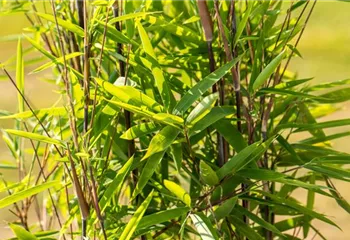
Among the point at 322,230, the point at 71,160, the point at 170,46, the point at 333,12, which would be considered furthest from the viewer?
the point at 333,12

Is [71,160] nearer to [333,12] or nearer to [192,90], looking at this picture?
[192,90]

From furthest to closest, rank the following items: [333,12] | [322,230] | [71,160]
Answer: [333,12] → [322,230] → [71,160]

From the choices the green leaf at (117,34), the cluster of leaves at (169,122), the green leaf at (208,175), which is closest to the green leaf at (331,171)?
the cluster of leaves at (169,122)

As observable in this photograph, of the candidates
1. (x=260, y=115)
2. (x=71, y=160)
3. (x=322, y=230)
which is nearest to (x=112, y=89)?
(x=71, y=160)

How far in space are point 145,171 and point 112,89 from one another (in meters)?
0.09

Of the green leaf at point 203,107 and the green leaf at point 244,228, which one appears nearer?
the green leaf at point 203,107

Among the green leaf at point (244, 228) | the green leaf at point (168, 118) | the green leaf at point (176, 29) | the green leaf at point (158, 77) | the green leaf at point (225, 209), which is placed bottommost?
the green leaf at point (244, 228)

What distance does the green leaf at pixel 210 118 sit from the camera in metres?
0.69

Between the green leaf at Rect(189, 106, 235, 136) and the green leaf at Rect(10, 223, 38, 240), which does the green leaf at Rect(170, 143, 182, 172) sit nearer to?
the green leaf at Rect(189, 106, 235, 136)

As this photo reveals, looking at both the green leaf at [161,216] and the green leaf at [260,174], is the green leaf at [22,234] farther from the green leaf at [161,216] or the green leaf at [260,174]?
the green leaf at [260,174]

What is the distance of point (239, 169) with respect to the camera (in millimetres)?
711

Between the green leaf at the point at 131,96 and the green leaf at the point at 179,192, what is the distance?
0.08m

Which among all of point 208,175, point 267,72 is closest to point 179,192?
point 208,175

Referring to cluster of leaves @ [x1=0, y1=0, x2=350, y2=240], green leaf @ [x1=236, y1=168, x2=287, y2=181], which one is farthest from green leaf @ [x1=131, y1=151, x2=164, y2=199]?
green leaf @ [x1=236, y1=168, x2=287, y2=181]
